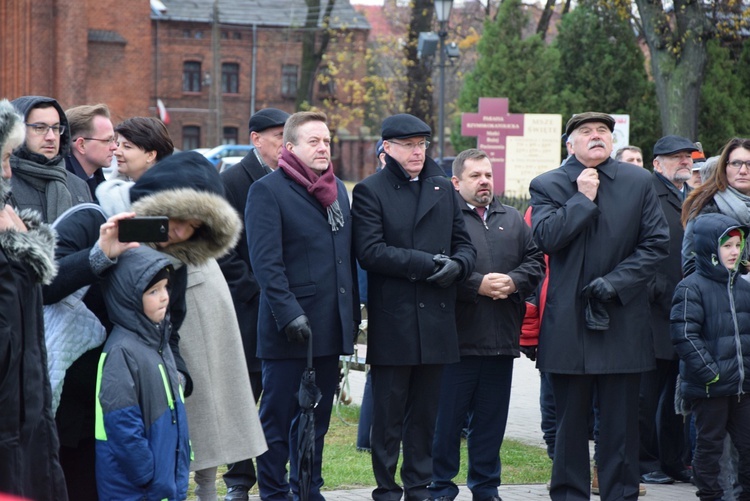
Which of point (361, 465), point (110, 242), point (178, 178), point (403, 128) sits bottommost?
point (361, 465)

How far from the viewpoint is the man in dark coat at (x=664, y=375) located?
7582 mm

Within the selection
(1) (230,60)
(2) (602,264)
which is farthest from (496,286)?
(1) (230,60)

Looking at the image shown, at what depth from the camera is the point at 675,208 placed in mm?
7949

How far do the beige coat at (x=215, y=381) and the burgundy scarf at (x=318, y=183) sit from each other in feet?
2.95

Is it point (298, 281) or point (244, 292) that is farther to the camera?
point (244, 292)

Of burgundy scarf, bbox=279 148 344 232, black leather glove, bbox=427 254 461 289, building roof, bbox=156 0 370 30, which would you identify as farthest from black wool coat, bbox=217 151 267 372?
building roof, bbox=156 0 370 30

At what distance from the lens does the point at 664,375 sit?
25.7 ft

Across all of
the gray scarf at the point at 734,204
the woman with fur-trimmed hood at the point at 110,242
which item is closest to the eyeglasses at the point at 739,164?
the gray scarf at the point at 734,204

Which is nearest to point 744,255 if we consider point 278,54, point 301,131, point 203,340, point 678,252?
point 678,252

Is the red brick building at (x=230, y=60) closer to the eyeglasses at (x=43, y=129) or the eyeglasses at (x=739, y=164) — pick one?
the eyeglasses at (x=739, y=164)

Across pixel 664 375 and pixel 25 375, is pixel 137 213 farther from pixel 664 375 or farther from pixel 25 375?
pixel 664 375

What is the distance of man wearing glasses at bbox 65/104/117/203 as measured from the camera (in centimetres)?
664

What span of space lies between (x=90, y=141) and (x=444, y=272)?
2.31 meters

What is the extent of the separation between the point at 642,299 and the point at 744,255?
1.08 meters
